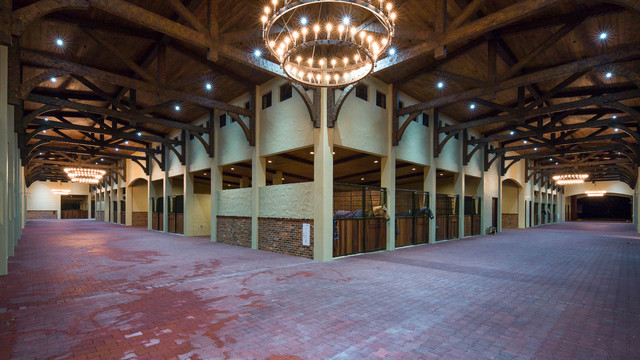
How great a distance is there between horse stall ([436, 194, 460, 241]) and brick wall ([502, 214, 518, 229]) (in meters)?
12.6

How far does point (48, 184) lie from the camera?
4275 centimetres

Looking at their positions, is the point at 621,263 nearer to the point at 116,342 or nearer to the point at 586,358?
the point at 586,358

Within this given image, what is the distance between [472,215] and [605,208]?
44519 millimetres

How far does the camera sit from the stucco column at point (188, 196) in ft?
56.9

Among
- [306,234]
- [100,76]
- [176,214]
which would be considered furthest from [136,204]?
[306,234]

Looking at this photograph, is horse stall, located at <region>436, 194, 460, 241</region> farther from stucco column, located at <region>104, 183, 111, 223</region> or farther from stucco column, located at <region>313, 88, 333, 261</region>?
stucco column, located at <region>104, 183, 111, 223</region>

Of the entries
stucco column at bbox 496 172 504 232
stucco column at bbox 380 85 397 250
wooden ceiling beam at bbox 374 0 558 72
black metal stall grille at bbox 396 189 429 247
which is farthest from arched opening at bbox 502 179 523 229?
wooden ceiling beam at bbox 374 0 558 72

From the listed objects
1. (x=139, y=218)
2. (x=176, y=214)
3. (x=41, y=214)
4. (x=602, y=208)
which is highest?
(x=176, y=214)

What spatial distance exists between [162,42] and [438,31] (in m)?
8.63

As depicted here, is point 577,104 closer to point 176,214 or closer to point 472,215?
point 472,215

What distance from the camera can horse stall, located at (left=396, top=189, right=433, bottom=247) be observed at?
12787 millimetres

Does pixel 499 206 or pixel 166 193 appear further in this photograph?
pixel 499 206

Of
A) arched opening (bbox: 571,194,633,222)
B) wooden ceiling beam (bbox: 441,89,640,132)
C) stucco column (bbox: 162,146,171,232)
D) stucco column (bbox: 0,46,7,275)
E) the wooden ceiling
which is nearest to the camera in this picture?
stucco column (bbox: 0,46,7,275)

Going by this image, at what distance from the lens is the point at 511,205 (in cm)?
2628
